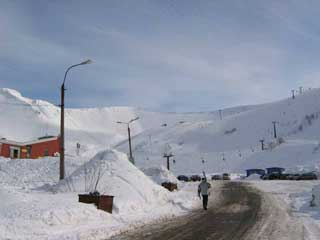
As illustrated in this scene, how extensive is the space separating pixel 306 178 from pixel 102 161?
37.3m

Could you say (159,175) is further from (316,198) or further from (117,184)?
(316,198)

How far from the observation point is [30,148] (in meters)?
63.1

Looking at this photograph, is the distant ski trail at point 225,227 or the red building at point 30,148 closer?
the distant ski trail at point 225,227

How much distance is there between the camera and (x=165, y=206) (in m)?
22.7

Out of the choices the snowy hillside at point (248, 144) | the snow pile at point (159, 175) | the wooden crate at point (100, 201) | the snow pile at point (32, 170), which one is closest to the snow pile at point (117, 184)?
the wooden crate at point (100, 201)

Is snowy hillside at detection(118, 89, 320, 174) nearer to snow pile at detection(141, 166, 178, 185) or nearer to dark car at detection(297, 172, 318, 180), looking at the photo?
dark car at detection(297, 172, 318, 180)

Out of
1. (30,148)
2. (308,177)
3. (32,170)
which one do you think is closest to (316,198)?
(32,170)

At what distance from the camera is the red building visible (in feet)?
198

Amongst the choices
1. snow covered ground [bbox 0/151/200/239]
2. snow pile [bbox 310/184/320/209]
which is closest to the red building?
snow covered ground [bbox 0/151/200/239]

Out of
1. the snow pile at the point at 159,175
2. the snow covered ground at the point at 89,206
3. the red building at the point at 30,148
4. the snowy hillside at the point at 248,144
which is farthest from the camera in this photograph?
the snowy hillside at the point at 248,144

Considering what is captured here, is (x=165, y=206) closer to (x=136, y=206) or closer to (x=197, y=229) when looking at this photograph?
(x=136, y=206)

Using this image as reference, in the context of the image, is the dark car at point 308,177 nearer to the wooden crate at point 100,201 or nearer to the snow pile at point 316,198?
the snow pile at point 316,198

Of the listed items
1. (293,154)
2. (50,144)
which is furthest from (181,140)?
(50,144)

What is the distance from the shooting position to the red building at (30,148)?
198 ft
